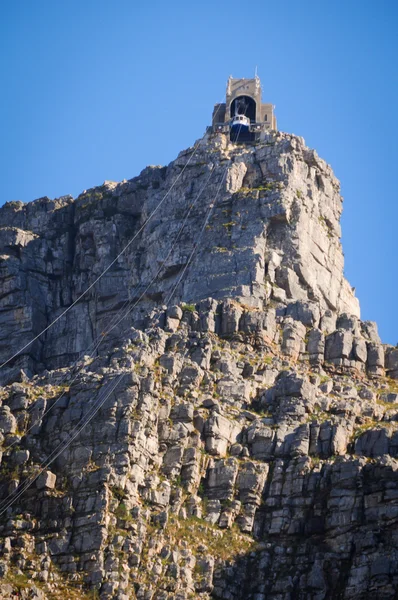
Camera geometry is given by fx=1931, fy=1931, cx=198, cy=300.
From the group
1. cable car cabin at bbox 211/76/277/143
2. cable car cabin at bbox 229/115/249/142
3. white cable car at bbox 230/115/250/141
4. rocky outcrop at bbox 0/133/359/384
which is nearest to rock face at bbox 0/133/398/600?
rocky outcrop at bbox 0/133/359/384

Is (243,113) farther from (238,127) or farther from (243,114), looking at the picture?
(238,127)

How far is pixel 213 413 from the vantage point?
13900 centimetres

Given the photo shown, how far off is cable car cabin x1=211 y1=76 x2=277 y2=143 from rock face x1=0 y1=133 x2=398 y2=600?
5.83m

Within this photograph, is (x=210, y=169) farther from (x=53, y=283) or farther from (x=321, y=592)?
(x=321, y=592)

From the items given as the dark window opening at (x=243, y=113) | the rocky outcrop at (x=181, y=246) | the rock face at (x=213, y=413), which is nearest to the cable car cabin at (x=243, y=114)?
the dark window opening at (x=243, y=113)

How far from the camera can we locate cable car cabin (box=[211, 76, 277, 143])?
A: 179000 millimetres

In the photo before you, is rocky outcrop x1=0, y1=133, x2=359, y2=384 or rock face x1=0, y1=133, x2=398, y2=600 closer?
rock face x1=0, y1=133, x2=398, y2=600

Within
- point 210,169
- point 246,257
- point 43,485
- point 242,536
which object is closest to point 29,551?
point 43,485

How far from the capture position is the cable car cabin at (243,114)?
587 ft

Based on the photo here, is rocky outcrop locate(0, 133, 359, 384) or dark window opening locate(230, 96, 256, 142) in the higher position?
dark window opening locate(230, 96, 256, 142)

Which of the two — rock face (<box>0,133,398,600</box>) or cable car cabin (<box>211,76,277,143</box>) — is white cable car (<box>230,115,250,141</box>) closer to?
cable car cabin (<box>211,76,277,143</box>)

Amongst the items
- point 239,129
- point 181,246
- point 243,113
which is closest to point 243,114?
point 243,113

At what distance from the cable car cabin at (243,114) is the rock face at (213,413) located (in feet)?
19.1

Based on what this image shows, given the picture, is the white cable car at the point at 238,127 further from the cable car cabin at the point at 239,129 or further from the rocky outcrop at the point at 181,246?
the rocky outcrop at the point at 181,246
